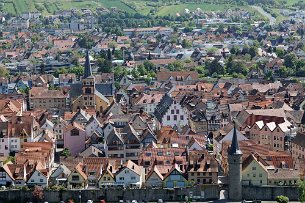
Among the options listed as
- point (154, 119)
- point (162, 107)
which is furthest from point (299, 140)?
point (162, 107)

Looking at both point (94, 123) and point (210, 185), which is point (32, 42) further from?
point (210, 185)

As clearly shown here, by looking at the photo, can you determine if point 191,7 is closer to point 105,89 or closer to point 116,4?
point 116,4

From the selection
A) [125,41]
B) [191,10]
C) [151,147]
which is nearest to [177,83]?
[151,147]

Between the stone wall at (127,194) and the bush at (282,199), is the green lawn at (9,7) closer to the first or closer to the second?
the stone wall at (127,194)

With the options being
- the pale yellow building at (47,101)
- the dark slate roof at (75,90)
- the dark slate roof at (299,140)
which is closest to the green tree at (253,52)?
the pale yellow building at (47,101)

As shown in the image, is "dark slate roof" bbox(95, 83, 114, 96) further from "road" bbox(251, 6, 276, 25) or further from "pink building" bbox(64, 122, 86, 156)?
"road" bbox(251, 6, 276, 25)

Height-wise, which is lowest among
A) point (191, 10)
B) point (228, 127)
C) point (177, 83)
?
point (191, 10)
